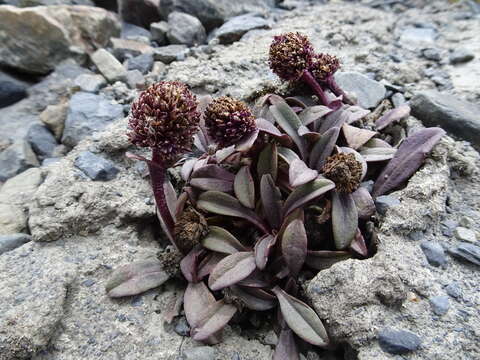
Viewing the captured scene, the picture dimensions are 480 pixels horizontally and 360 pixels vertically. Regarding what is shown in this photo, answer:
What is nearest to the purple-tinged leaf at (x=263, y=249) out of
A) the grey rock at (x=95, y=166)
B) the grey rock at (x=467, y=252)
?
the grey rock at (x=467, y=252)

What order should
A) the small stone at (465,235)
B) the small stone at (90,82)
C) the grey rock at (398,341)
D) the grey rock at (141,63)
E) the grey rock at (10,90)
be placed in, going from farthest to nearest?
the grey rock at (141,63) → the grey rock at (10,90) → the small stone at (90,82) → the small stone at (465,235) → the grey rock at (398,341)

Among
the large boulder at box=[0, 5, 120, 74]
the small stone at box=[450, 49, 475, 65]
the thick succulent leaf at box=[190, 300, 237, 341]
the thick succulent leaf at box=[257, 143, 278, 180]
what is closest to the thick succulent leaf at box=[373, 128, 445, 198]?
the thick succulent leaf at box=[257, 143, 278, 180]

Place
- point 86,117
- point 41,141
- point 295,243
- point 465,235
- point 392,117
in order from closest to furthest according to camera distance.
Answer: point 295,243 < point 465,235 < point 392,117 < point 86,117 < point 41,141

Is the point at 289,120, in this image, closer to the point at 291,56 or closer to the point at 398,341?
the point at 291,56

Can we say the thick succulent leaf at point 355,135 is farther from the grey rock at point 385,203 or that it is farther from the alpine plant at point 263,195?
the grey rock at point 385,203

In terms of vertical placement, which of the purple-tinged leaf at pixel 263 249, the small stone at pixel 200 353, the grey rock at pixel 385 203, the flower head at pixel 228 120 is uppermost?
the flower head at pixel 228 120

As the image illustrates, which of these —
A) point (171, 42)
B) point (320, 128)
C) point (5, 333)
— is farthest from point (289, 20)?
point (5, 333)

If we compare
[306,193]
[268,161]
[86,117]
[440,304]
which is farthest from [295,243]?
[86,117]
